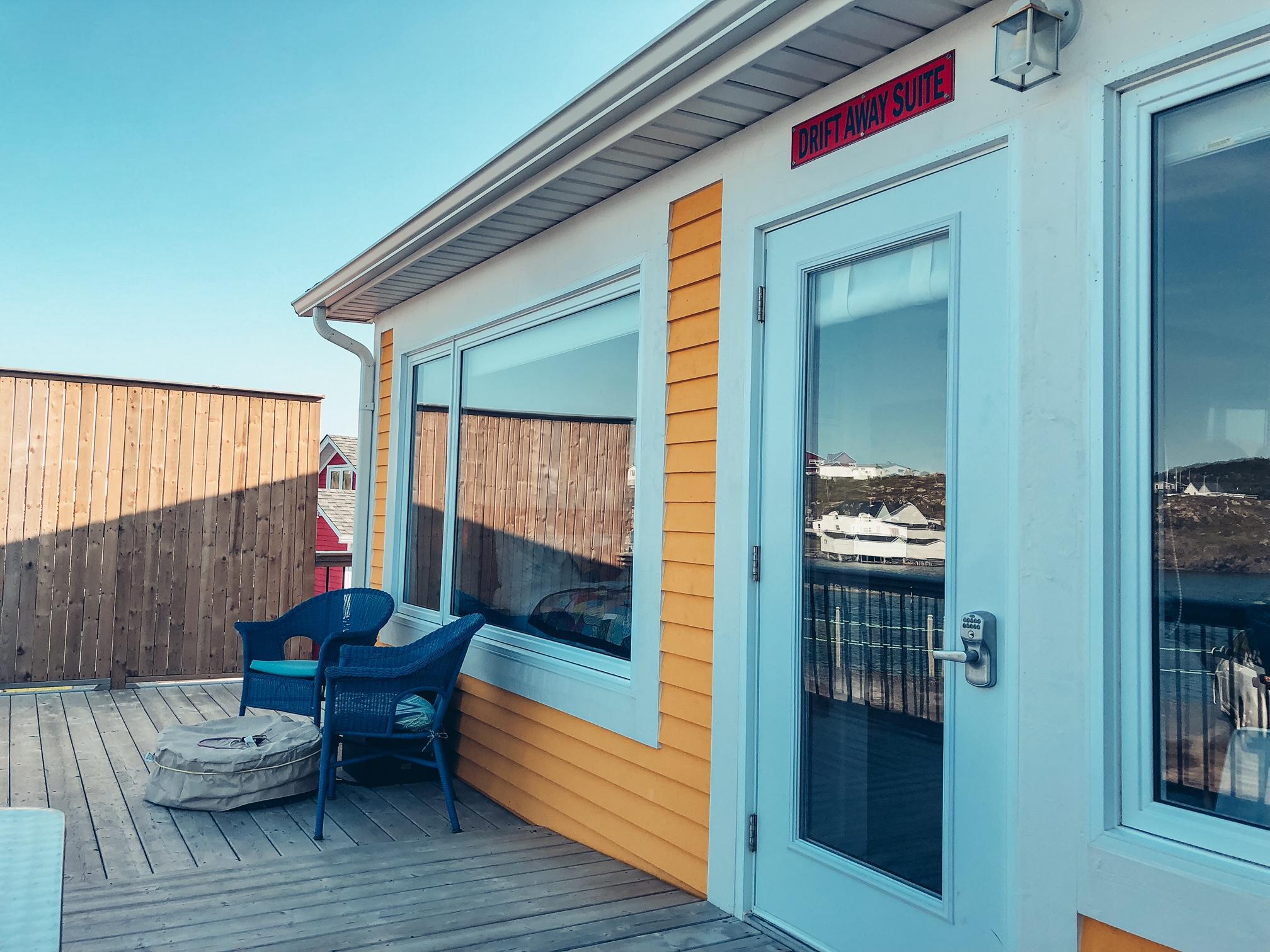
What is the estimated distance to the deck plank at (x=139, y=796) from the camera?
3223 millimetres

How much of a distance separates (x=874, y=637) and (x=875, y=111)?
135cm

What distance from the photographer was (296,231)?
93.6ft

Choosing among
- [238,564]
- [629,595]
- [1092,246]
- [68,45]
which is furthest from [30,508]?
[68,45]


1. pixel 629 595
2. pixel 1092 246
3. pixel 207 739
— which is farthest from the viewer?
pixel 207 739

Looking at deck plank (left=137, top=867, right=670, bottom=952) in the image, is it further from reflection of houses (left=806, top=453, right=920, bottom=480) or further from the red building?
the red building

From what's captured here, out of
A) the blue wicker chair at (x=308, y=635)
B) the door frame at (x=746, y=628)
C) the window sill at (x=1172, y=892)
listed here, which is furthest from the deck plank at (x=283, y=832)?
the window sill at (x=1172, y=892)

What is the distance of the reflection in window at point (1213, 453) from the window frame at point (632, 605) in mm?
1690

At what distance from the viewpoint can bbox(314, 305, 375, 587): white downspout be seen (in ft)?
19.1

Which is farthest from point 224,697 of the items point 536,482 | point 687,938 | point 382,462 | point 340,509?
point 340,509

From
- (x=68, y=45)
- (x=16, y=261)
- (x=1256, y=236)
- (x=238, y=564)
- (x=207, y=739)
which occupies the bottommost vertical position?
(x=207, y=739)

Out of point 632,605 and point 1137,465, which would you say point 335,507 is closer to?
point 632,605

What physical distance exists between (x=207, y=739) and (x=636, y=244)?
2705 mm

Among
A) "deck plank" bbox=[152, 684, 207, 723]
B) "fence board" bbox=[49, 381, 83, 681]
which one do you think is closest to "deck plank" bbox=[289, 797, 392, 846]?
"deck plank" bbox=[152, 684, 207, 723]

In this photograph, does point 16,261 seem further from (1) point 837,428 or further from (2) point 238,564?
(1) point 837,428
